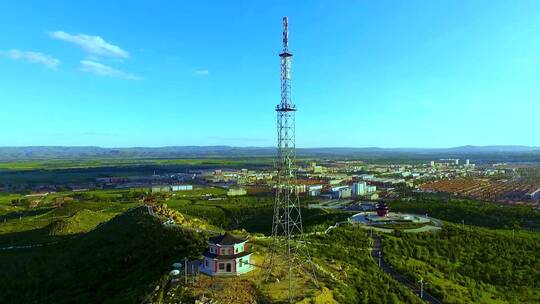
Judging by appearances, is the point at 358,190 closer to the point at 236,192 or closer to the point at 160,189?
the point at 236,192

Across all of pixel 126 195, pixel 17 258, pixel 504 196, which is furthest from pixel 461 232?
pixel 126 195

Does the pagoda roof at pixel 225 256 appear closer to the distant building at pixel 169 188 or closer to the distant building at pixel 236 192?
the distant building at pixel 236 192

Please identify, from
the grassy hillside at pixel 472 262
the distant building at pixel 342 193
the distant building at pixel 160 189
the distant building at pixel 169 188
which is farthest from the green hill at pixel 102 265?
the distant building at pixel 169 188

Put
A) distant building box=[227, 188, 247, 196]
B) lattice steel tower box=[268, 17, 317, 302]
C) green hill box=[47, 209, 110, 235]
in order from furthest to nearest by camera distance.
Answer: distant building box=[227, 188, 247, 196], green hill box=[47, 209, 110, 235], lattice steel tower box=[268, 17, 317, 302]

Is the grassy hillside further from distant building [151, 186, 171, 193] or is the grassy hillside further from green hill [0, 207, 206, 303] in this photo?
distant building [151, 186, 171, 193]

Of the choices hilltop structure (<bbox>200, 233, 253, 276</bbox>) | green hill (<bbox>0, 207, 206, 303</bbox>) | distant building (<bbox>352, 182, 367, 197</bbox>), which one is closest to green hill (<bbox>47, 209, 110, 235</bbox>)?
green hill (<bbox>0, 207, 206, 303</bbox>)
